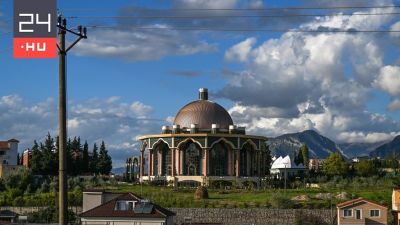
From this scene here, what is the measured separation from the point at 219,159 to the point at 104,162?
17.4m

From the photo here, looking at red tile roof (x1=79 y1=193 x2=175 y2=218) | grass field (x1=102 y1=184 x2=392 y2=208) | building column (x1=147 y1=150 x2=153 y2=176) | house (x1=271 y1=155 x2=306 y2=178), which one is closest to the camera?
red tile roof (x1=79 y1=193 x2=175 y2=218)

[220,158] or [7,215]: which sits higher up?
[220,158]

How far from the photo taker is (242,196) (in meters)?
79.4

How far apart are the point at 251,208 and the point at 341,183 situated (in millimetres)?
25911

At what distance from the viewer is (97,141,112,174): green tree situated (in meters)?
108

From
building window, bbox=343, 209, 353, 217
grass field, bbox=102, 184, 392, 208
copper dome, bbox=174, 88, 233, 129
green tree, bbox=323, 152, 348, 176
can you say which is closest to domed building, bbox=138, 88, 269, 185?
copper dome, bbox=174, 88, 233, 129

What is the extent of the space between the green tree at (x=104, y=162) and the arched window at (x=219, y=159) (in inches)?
642

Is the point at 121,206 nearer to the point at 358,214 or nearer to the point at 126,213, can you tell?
the point at 126,213

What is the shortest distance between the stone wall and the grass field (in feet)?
8.07

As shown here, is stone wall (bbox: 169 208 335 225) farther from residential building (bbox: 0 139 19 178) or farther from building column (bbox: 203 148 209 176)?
residential building (bbox: 0 139 19 178)

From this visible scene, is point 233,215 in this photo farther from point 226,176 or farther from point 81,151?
point 81,151

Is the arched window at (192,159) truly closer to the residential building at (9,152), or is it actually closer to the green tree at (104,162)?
the green tree at (104,162)

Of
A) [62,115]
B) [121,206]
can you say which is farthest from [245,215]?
[62,115]

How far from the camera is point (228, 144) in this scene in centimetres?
10588
